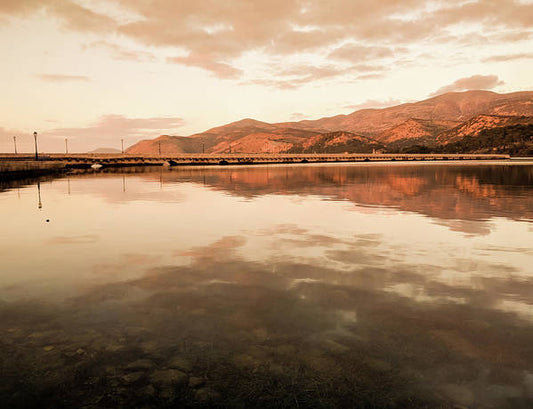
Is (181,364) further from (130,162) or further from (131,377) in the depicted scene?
(130,162)

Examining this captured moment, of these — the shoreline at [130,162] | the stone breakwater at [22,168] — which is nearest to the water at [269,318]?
the stone breakwater at [22,168]

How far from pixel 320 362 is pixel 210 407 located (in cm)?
172

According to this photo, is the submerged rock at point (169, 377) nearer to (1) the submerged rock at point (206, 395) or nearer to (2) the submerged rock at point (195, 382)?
(2) the submerged rock at point (195, 382)

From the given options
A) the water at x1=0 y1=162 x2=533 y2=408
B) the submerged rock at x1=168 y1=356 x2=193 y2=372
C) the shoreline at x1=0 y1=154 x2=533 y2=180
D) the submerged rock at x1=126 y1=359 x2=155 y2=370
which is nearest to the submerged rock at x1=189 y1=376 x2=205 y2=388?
the water at x1=0 y1=162 x2=533 y2=408

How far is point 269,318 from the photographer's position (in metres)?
7.15

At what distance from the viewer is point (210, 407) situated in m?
4.62

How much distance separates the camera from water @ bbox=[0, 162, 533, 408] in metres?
4.98

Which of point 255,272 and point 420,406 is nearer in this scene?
point 420,406

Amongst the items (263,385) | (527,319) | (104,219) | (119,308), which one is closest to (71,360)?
(119,308)

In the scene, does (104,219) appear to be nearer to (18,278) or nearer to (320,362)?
(18,278)

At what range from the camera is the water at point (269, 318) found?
4977 mm

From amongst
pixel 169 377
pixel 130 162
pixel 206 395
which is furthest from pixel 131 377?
pixel 130 162

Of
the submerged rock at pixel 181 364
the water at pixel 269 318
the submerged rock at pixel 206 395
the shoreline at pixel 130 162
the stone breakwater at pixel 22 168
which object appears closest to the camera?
the submerged rock at pixel 206 395

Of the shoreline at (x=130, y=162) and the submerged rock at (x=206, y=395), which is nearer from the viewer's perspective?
the submerged rock at (x=206, y=395)
